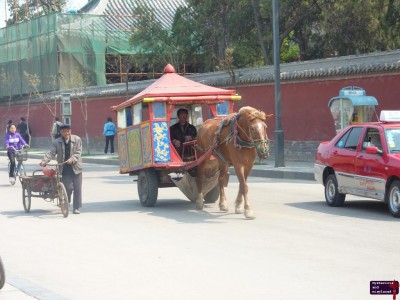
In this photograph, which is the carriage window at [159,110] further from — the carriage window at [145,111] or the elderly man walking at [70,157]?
the elderly man walking at [70,157]

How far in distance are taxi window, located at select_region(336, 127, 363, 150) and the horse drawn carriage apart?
2.18m

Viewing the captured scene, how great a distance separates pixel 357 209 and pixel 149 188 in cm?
401

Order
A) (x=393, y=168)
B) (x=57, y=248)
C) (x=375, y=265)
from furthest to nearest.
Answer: (x=393, y=168) → (x=57, y=248) → (x=375, y=265)

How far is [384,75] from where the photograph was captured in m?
27.0

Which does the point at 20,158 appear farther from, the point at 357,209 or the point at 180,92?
the point at 357,209

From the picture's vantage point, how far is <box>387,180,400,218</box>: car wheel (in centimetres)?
1419

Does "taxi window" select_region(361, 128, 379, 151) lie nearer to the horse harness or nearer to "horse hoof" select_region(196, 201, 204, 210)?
the horse harness

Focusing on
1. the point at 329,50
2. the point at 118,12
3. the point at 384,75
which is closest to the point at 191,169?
the point at 384,75

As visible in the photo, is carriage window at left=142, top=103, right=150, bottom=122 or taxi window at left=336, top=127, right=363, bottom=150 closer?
taxi window at left=336, top=127, right=363, bottom=150

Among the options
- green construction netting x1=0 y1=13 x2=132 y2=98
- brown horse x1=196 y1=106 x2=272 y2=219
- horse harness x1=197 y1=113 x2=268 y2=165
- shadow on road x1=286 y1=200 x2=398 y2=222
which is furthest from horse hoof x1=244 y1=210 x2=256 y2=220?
green construction netting x1=0 y1=13 x2=132 y2=98

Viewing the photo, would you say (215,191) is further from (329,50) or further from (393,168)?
(329,50)

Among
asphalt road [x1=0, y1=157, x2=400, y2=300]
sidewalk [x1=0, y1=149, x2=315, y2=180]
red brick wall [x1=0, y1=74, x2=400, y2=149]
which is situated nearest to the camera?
asphalt road [x1=0, y1=157, x2=400, y2=300]

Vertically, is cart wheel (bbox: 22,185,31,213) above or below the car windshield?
below

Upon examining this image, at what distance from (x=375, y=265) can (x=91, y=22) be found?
4655 cm
